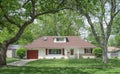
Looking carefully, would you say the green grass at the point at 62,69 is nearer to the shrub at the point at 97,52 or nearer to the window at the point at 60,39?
the window at the point at 60,39

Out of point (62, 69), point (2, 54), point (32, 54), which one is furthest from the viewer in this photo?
point (32, 54)

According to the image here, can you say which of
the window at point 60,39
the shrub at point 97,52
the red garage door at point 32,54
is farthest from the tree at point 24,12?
the shrub at point 97,52

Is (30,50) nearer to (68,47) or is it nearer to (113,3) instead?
(68,47)

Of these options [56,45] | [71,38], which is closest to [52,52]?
[56,45]

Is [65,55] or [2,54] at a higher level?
[2,54]

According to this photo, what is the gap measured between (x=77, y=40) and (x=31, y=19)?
101 ft

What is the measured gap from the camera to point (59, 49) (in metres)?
51.5

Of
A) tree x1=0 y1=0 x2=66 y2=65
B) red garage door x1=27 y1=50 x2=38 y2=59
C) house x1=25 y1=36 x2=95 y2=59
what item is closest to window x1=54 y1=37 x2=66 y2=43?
house x1=25 y1=36 x2=95 y2=59

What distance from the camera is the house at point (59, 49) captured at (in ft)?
167

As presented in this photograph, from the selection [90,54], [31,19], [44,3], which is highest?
[44,3]

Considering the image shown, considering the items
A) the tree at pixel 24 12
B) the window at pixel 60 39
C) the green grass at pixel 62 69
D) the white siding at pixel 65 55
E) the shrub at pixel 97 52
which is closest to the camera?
the green grass at pixel 62 69

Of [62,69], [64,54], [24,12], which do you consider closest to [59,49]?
[64,54]

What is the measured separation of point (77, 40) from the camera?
53.7m

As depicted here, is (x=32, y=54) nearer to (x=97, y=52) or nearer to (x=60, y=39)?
(x=60, y=39)
